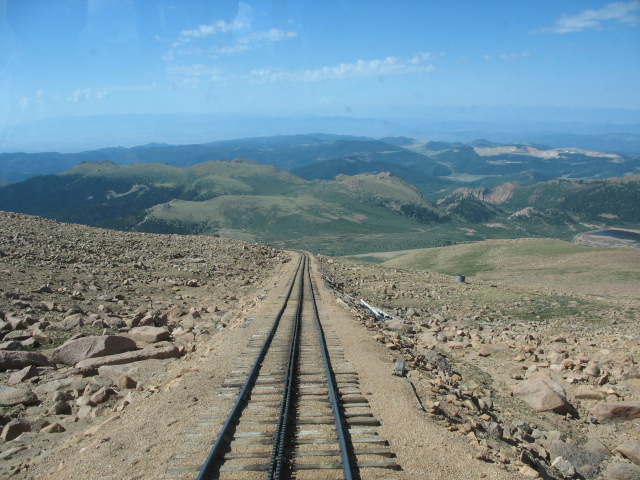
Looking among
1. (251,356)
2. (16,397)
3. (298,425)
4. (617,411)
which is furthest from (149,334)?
(617,411)

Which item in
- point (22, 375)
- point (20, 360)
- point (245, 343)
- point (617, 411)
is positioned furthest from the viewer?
point (245, 343)

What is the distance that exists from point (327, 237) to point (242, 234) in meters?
25.9

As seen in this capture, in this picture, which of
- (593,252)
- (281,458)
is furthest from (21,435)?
(593,252)

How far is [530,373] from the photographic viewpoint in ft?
51.8

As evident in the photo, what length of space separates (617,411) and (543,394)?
5.93 feet

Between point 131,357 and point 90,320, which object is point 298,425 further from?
point 90,320

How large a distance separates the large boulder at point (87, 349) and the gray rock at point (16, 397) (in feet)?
8.23

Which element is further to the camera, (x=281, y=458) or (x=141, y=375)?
(x=141, y=375)

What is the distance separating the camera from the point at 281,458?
7.18 m

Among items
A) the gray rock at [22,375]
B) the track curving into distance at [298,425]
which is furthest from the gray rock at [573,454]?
the gray rock at [22,375]

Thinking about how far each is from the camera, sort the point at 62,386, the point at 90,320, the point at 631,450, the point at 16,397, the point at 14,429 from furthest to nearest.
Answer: the point at 90,320, the point at 62,386, the point at 16,397, the point at 631,450, the point at 14,429

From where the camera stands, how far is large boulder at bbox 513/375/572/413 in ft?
42.4

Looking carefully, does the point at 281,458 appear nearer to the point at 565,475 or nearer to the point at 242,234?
the point at 565,475

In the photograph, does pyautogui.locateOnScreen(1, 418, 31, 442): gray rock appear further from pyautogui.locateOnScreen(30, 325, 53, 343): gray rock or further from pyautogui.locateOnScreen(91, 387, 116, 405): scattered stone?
pyautogui.locateOnScreen(30, 325, 53, 343): gray rock
